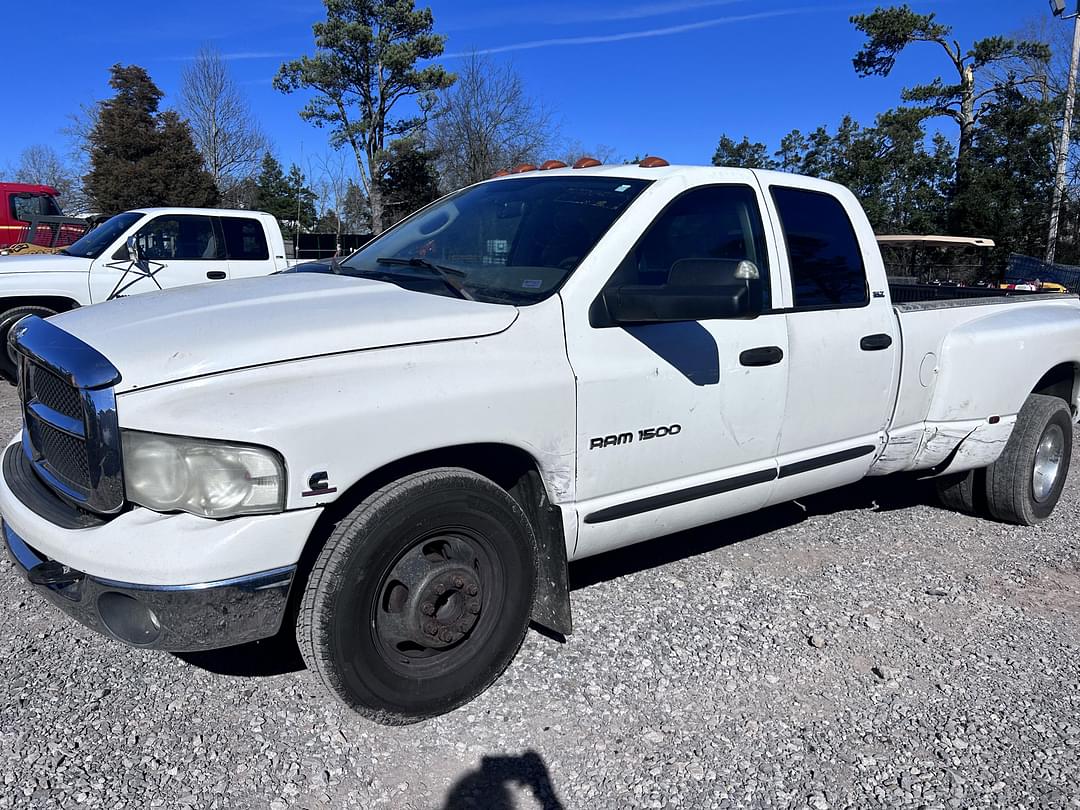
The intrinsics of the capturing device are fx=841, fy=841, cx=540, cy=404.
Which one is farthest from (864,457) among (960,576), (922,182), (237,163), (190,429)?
(237,163)

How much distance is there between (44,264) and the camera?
866 centimetres

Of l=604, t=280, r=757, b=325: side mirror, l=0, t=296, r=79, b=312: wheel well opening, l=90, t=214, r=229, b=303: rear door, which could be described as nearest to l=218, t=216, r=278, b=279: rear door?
l=90, t=214, r=229, b=303: rear door

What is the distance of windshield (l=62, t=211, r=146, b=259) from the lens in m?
9.15

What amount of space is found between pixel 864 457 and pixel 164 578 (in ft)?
10.3

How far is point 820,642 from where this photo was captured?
3.47 meters

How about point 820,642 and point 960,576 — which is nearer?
point 820,642

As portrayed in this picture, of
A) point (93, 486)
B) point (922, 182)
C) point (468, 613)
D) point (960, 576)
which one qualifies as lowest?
point (960, 576)

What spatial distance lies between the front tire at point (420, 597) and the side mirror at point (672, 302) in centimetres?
78

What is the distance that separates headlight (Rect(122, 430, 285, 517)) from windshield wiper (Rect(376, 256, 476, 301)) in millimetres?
1019

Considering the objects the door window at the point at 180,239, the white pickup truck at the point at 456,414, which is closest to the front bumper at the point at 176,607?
the white pickup truck at the point at 456,414

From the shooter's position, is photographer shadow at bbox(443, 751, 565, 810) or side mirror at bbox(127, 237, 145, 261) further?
side mirror at bbox(127, 237, 145, 261)

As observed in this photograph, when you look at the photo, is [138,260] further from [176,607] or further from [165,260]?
[176,607]

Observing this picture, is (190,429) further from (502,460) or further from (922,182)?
(922,182)

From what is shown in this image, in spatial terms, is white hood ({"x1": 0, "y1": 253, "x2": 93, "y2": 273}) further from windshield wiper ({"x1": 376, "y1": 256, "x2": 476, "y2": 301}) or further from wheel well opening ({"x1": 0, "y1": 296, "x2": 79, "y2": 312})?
windshield wiper ({"x1": 376, "y1": 256, "x2": 476, "y2": 301})
